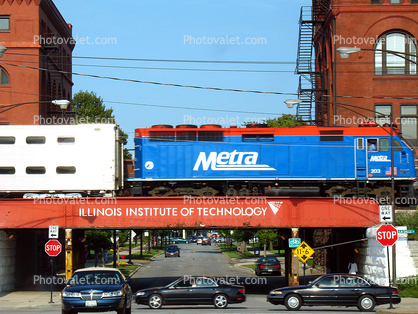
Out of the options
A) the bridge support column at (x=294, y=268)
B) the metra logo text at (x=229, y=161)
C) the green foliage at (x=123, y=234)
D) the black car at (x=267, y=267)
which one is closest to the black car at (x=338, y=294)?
the bridge support column at (x=294, y=268)

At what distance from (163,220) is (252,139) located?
675cm

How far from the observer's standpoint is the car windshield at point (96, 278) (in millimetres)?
16984

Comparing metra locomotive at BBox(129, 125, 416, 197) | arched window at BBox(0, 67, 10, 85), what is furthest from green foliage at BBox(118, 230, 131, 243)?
metra locomotive at BBox(129, 125, 416, 197)

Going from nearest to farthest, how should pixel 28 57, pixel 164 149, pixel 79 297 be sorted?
pixel 79 297 < pixel 164 149 < pixel 28 57

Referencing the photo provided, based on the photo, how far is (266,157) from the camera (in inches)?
1231

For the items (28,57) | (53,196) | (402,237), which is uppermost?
(28,57)

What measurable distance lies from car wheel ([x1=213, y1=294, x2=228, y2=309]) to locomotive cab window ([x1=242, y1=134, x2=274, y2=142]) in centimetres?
1029

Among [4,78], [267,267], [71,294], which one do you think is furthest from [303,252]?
[4,78]

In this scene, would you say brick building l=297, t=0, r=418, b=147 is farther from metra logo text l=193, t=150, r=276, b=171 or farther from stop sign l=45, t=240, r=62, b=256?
stop sign l=45, t=240, r=62, b=256

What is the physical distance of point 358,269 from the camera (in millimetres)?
32344

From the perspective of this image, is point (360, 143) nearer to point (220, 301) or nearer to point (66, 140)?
point (220, 301)

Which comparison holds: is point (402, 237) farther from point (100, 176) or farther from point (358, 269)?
point (100, 176)

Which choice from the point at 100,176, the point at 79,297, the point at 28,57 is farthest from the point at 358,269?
the point at 28,57

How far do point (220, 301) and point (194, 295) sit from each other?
1.15 metres
